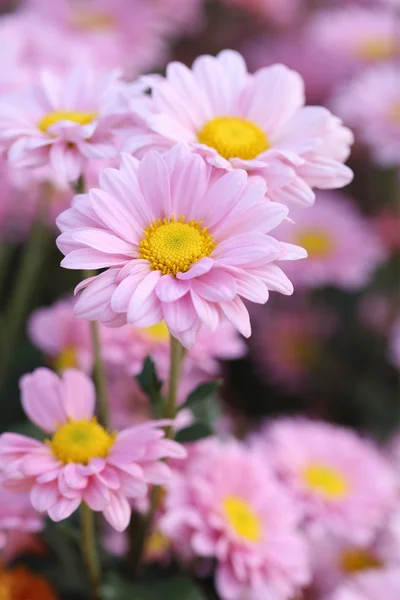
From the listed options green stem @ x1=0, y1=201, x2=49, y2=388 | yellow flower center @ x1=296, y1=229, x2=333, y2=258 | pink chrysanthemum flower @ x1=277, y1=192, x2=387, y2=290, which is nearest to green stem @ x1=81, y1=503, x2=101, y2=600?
green stem @ x1=0, y1=201, x2=49, y2=388

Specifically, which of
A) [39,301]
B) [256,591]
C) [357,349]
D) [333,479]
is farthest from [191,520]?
[357,349]

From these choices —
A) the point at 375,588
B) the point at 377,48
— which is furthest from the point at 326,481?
the point at 377,48

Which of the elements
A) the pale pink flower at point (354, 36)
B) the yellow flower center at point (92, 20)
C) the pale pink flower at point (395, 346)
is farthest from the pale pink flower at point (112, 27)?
the pale pink flower at point (395, 346)

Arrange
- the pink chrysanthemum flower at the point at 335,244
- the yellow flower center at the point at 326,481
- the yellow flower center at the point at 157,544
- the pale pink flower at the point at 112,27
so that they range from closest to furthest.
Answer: the yellow flower center at the point at 157,544 < the yellow flower center at the point at 326,481 < the pink chrysanthemum flower at the point at 335,244 < the pale pink flower at the point at 112,27

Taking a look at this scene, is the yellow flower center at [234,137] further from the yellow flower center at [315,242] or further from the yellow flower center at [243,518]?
the yellow flower center at [315,242]

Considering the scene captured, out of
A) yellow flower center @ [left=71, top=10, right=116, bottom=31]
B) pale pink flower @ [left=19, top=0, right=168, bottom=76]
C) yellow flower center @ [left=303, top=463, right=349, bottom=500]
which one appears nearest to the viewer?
yellow flower center @ [left=303, top=463, right=349, bottom=500]

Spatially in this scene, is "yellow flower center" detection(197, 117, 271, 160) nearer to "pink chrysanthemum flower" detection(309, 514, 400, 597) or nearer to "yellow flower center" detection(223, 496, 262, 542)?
"yellow flower center" detection(223, 496, 262, 542)
